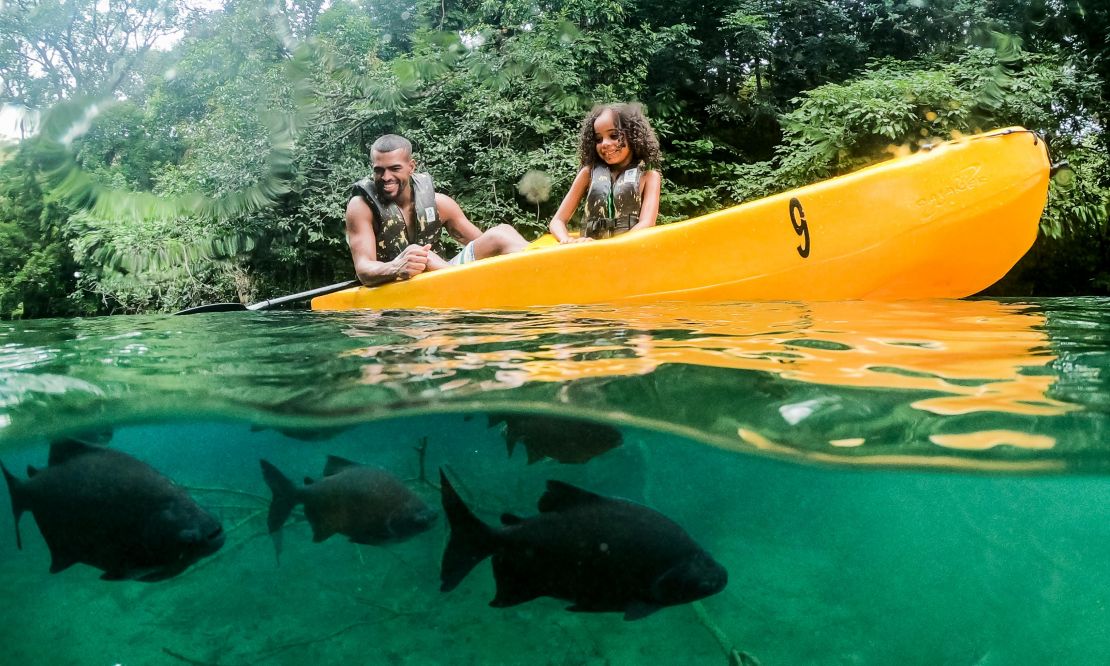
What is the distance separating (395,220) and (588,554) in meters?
4.19

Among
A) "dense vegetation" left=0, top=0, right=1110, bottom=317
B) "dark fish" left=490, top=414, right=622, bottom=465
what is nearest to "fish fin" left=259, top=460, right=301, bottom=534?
"dark fish" left=490, top=414, right=622, bottom=465

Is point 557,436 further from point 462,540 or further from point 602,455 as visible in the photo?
point 462,540

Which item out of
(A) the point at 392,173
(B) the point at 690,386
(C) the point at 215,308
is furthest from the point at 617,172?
(B) the point at 690,386

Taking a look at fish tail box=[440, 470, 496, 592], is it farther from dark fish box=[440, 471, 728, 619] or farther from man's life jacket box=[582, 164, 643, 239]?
man's life jacket box=[582, 164, 643, 239]

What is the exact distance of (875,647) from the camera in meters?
5.33

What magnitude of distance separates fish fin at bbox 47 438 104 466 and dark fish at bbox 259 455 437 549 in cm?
53

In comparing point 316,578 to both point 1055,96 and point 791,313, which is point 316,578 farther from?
point 1055,96

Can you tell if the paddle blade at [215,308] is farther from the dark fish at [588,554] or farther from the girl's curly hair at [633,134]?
the dark fish at [588,554]

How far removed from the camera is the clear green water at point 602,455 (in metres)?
2.49


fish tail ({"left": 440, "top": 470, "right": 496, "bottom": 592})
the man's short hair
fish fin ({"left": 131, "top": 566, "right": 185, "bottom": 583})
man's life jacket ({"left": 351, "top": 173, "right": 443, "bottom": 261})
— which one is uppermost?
the man's short hair

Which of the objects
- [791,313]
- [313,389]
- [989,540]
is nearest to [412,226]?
[791,313]

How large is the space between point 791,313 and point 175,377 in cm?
308

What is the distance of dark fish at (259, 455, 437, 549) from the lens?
2377 millimetres

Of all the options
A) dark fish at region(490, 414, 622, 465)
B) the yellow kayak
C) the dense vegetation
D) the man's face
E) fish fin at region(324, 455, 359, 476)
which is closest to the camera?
fish fin at region(324, 455, 359, 476)
